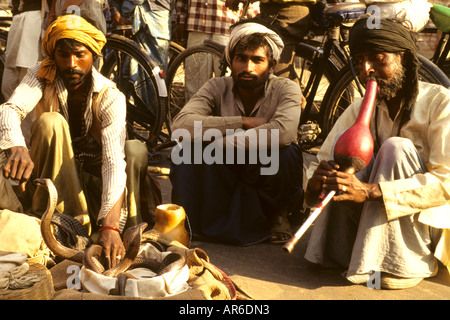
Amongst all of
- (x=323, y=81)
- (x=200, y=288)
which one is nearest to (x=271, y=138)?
(x=200, y=288)

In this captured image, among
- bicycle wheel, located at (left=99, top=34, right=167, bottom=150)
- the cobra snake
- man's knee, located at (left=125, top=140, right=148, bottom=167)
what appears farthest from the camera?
bicycle wheel, located at (left=99, top=34, right=167, bottom=150)

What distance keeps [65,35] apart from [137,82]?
1954mm

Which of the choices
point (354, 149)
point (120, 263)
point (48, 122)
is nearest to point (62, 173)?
point (48, 122)

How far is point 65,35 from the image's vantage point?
359cm

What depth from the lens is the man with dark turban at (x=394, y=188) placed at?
312 cm

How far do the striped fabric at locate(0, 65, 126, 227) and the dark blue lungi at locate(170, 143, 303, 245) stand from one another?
52 cm

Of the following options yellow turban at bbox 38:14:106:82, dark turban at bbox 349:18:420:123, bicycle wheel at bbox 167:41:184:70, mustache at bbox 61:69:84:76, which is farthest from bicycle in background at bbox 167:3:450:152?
mustache at bbox 61:69:84:76

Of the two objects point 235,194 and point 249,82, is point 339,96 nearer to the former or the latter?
point 249,82

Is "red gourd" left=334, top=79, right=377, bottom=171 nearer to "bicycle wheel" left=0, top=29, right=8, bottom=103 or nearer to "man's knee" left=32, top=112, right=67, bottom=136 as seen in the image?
"man's knee" left=32, top=112, right=67, bottom=136

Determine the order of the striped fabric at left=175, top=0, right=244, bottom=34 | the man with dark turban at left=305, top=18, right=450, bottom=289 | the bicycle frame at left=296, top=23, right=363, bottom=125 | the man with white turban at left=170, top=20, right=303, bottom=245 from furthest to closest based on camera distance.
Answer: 1. the striped fabric at left=175, top=0, right=244, bottom=34
2. the bicycle frame at left=296, top=23, right=363, bottom=125
3. the man with white turban at left=170, top=20, right=303, bottom=245
4. the man with dark turban at left=305, top=18, right=450, bottom=289

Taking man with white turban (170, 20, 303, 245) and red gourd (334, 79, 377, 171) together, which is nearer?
red gourd (334, 79, 377, 171)

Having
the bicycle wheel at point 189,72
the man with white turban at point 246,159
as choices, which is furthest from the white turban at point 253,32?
the bicycle wheel at point 189,72

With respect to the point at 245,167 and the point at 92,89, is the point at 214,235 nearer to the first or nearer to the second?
the point at 245,167

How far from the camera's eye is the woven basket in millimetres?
2553
